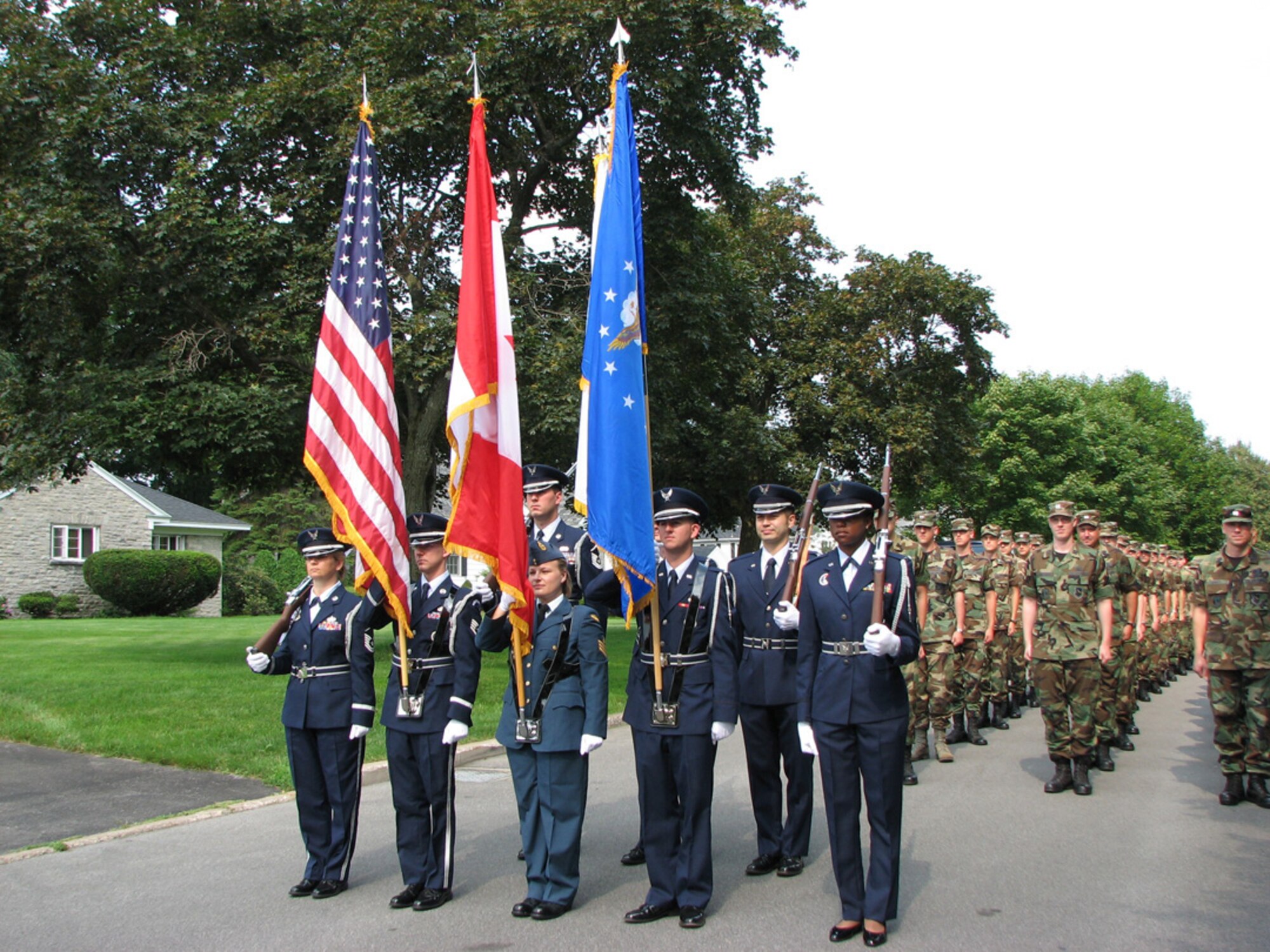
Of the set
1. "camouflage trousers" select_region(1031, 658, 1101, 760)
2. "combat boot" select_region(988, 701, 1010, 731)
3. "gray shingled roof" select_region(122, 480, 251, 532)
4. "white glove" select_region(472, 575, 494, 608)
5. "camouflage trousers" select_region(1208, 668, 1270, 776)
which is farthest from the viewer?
"gray shingled roof" select_region(122, 480, 251, 532)

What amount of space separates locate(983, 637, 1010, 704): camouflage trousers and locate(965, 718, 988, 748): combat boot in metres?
0.92

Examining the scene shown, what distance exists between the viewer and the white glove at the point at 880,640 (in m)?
5.05

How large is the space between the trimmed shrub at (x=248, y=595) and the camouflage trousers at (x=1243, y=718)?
39406 mm

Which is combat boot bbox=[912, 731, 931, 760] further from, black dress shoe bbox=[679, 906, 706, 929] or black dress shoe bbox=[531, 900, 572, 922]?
black dress shoe bbox=[531, 900, 572, 922]

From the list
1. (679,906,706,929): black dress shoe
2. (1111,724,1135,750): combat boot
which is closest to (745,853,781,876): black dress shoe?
(679,906,706,929): black dress shoe

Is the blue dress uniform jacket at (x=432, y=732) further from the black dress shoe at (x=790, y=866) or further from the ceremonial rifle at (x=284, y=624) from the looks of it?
the black dress shoe at (x=790, y=866)

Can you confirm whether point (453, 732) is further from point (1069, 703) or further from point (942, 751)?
point (942, 751)

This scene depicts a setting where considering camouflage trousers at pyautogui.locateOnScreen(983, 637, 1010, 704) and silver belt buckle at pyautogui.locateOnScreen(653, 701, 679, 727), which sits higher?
→ silver belt buckle at pyautogui.locateOnScreen(653, 701, 679, 727)

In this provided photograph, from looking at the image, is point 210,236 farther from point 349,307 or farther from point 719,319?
point 349,307

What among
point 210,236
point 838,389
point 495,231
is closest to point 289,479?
point 210,236

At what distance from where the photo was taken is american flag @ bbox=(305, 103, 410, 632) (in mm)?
6488

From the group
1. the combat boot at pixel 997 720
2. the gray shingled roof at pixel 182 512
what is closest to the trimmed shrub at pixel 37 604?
the gray shingled roof at pixel 182 512

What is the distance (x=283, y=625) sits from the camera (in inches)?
251

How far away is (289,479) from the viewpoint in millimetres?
21469
